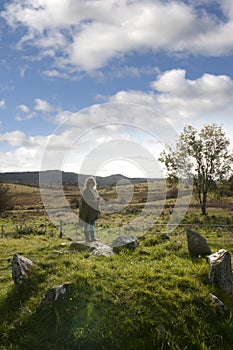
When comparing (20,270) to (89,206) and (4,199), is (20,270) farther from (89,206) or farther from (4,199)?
(4,199)

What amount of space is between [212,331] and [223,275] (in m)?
1.84

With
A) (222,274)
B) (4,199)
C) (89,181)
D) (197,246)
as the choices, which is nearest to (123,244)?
(197,246)

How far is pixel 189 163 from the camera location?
40.3 metres

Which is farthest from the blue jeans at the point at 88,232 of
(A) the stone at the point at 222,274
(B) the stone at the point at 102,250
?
(A) the stone at the point at 222,274

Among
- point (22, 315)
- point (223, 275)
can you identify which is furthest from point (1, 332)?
point (223, 275)

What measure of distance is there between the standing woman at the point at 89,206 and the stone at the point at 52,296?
7472 mm

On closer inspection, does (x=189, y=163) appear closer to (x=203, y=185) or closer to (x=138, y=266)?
(x=203, y=185)

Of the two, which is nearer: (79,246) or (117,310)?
(117,310)

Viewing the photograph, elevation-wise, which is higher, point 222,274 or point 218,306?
point 222,274

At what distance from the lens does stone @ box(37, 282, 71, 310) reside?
7.82m

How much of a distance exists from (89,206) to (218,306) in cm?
879

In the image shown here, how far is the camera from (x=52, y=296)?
7941mm

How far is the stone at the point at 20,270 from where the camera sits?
29.7ft

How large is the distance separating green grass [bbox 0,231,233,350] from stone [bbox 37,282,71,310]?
99 millimetres
